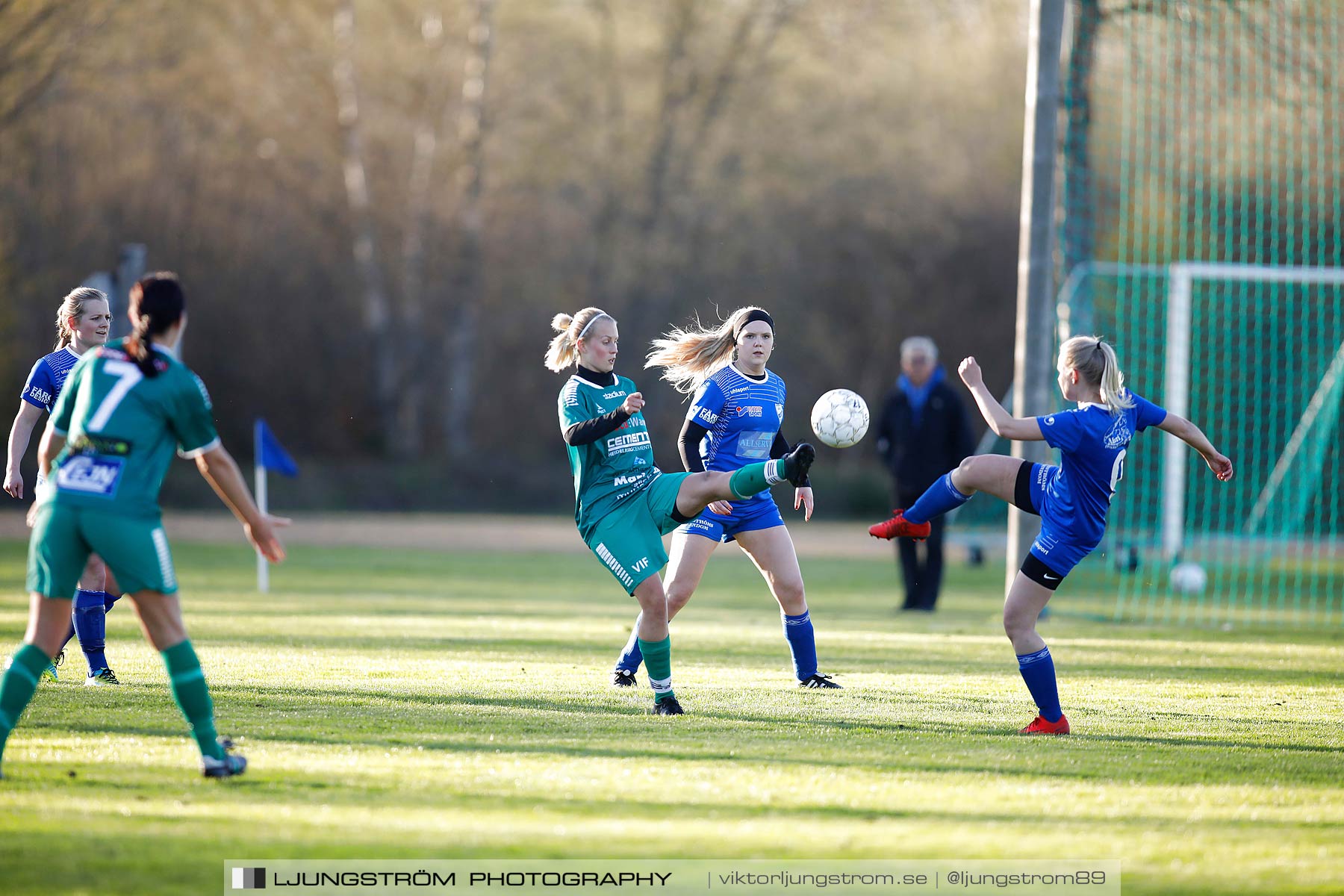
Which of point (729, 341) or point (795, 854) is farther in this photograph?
point (729, 341)

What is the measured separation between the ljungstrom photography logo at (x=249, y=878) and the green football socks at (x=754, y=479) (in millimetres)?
3216

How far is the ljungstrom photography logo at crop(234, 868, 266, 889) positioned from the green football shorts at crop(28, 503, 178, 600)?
1.34 meters

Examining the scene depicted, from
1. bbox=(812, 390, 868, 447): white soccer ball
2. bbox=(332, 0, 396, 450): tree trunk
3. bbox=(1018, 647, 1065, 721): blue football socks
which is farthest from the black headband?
bbox=(332, 0, 396, 450): tree trunk

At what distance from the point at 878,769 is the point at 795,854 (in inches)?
53.0

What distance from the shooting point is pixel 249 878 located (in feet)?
13.4

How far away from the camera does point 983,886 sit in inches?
162

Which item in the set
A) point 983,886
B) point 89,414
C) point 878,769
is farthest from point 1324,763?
point 89,414

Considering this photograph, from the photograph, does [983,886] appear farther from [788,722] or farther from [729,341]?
[729,341]

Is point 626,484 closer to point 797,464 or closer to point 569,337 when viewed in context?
point 569,337

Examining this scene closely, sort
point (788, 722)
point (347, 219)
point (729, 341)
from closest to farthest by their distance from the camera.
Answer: point (788, 722) → point (729, 341) → point (347, 219)

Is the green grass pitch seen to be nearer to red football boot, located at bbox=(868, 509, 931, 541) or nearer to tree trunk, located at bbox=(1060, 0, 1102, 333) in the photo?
red football boot, located at bbox=(868, 509, 931, 541)

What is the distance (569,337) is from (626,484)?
0.87m

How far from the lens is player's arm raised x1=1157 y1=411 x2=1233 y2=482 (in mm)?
6641

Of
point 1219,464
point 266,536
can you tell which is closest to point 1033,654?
point 1219,464
